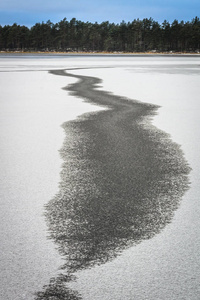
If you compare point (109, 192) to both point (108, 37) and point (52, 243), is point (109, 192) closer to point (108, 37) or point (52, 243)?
point (52, 243)

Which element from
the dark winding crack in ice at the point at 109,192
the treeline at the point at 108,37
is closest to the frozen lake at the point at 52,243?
the dark winding crack in ice at the point at 109,192

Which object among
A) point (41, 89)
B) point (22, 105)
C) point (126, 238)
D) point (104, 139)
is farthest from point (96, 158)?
point (41, 89)

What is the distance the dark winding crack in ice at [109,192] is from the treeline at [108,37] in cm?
14799

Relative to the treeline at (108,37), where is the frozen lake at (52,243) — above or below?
below

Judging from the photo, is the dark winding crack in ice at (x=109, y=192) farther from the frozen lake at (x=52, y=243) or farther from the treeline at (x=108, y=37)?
the treeline at (x=108, y=37)

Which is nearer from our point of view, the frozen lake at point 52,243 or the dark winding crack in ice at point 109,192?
the frozen lake at point 52,243

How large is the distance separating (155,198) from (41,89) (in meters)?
12.8

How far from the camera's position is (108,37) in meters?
170

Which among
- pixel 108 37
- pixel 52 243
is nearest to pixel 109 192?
pixel 52 243

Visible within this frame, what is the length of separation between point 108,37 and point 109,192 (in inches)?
6778

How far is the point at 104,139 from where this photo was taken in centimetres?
735

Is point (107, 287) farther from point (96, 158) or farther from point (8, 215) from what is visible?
point (96, 158)

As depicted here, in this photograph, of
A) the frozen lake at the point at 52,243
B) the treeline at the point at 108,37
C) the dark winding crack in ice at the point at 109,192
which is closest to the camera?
the frozen lake at the point at 52,243

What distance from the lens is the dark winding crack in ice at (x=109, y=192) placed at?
325cm
